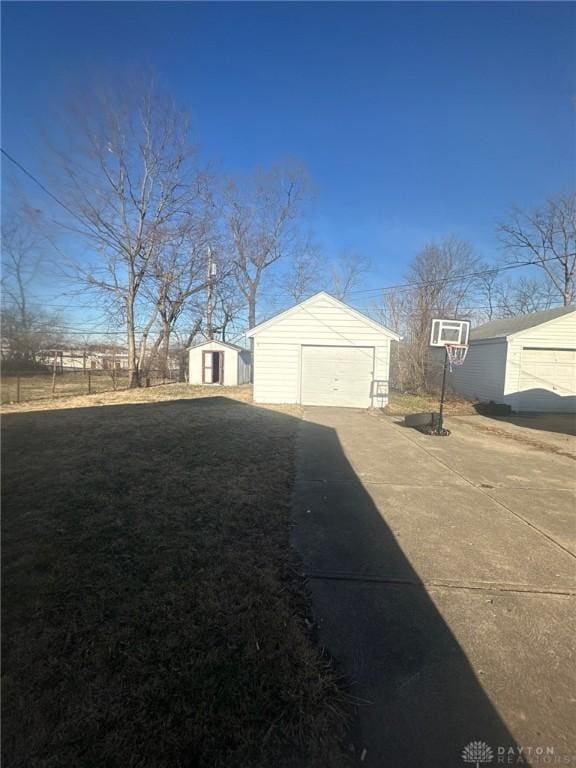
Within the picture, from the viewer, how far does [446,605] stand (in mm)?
2416

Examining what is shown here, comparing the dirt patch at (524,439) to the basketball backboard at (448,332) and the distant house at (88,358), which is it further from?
the distant house at (88,358)

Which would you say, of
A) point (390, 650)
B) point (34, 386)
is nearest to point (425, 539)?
point (390, 650)

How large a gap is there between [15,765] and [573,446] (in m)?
9.35

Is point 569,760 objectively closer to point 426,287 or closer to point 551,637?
point 551,637

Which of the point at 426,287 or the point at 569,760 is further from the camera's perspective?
the point at 426,287

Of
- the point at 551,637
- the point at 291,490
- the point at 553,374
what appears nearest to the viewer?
the point at 551,637

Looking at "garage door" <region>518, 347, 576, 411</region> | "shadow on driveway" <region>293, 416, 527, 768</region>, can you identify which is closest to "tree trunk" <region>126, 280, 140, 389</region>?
"shadow on driveway" <region>293, 416, 527, 768</region>

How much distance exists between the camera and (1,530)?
310 cm

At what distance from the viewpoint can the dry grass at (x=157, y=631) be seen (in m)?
1.46

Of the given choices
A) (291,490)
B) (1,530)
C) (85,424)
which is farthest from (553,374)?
(1,530)

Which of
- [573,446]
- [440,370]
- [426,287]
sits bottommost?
[573,446]

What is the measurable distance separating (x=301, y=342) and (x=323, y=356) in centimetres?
88

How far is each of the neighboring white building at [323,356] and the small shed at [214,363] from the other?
1068cm
